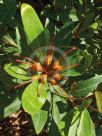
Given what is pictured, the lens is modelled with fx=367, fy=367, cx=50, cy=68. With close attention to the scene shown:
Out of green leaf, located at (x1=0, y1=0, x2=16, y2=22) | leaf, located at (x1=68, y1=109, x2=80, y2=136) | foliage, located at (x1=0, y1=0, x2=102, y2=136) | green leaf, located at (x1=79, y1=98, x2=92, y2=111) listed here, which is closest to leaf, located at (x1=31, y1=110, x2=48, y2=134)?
foliage, located at (x1=0, y1=0, x2=102, y2=136)

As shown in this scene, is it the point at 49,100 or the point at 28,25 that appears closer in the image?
the point at 28,25

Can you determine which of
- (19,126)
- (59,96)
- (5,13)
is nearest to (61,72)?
(59,96)

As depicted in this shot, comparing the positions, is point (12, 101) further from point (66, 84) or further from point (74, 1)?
point (74, 1)

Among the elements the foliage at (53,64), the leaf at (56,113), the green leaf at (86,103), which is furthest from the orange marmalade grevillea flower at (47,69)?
the leaf at (56,113)

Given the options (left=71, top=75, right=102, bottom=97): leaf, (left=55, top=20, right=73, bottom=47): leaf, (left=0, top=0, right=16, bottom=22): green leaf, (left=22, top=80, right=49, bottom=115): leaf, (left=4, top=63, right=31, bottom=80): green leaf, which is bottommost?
(left=71, top=75, right=102, bottom=97): leaf

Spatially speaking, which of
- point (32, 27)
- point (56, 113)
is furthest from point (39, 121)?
point (32, 27)

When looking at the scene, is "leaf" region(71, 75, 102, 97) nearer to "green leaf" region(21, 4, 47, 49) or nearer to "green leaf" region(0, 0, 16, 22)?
"green leaf" region(21, 4, 47, 49)

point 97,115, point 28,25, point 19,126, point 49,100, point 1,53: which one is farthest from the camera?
point 19,126
